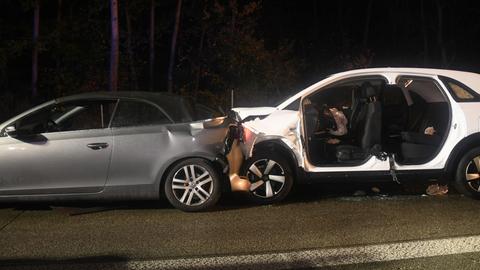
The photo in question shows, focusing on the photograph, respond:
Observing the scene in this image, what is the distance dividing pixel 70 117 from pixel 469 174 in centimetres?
503

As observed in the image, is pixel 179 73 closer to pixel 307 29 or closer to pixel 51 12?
pixel 51 12

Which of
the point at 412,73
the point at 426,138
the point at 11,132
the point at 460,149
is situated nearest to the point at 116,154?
the point at 11,132

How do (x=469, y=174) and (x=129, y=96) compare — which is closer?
(x=129, y=96)

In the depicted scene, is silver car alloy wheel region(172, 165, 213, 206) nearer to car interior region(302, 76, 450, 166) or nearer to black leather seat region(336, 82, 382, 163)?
car interior region(302, 76, 450, 166)

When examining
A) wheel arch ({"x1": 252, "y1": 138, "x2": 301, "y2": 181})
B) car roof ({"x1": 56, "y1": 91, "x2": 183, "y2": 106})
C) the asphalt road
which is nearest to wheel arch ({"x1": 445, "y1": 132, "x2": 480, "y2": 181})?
the asphalt road

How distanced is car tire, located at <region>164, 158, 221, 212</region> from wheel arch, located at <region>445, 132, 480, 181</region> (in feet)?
9.67

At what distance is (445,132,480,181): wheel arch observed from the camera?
7.67 meters

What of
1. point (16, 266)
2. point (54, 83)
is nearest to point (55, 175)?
point (16, 266)

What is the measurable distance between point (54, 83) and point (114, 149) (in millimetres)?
12244

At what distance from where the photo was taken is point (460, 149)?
7688 millimetres

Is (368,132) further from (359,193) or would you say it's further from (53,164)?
(53,164)

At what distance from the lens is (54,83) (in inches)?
726

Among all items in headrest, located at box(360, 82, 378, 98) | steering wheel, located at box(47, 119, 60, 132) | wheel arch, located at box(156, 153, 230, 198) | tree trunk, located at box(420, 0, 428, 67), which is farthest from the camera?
tree trunk, located at box(420, 0, 428, 67)

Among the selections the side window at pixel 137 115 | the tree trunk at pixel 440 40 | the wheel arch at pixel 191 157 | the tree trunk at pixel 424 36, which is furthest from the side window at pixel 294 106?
the tree trunk at pixel 424 36
